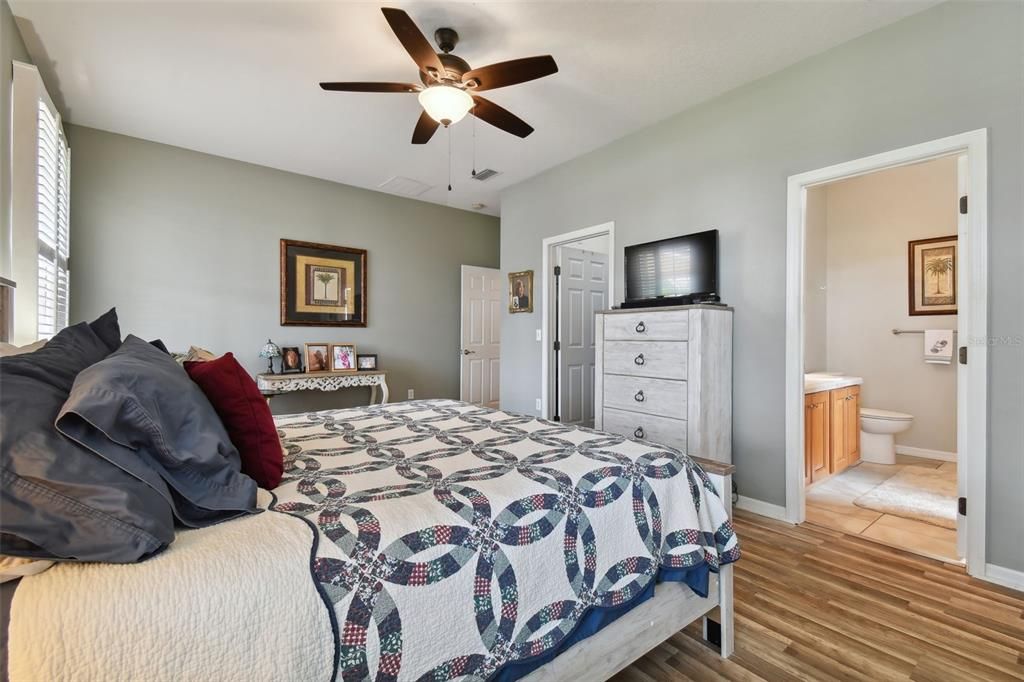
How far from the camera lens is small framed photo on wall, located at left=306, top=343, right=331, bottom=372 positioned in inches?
180

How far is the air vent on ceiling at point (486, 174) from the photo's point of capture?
4.47 metres

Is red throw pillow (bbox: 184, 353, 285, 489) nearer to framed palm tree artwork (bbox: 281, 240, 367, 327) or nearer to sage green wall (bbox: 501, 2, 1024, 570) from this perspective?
sage green wall (bbox: 501, 2, 1024, 570)

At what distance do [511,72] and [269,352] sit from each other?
3.38 m

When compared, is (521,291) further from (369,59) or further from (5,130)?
(5,130)

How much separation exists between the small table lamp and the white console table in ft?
0.53

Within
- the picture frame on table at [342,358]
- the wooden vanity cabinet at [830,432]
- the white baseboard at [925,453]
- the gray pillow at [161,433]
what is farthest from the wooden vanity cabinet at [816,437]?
the picture frame on table at [342,358]

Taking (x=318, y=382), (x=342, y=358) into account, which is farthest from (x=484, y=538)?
(x=342, y=358)

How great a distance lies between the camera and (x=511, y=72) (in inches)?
85.9

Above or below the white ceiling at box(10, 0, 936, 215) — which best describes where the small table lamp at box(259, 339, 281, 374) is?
below

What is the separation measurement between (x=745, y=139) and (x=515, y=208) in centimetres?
244

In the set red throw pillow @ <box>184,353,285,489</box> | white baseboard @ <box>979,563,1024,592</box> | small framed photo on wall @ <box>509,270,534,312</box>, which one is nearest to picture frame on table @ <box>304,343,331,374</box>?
small framed photo on wall @ <box>509,270,534,312</box>

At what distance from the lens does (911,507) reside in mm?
2963

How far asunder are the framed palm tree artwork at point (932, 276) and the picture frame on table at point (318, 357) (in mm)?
5679

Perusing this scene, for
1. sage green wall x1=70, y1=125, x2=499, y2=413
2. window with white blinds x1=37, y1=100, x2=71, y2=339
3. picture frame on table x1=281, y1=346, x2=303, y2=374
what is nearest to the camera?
window with white blinds x1=37, y1=100, x2=71, y2=339
